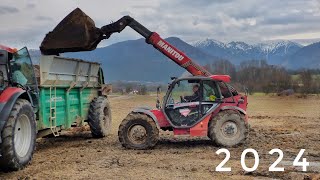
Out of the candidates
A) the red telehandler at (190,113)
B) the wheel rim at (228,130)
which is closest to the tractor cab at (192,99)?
the red telehandler at (190,113)

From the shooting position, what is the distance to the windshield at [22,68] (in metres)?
9.73

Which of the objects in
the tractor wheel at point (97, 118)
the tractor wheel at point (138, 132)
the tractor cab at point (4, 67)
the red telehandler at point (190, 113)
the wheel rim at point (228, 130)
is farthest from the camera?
the tractor wheel at point (97, 118)

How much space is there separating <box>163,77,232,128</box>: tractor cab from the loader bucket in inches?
106

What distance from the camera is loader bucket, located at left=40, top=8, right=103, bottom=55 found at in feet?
42.9

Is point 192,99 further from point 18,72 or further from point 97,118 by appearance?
point 18,72

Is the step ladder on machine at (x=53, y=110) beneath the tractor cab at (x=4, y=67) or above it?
beneath

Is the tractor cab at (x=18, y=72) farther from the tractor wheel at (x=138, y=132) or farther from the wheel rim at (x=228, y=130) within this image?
the wheel rim at (x=228, y=130)

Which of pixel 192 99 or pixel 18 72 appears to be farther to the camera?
pixel 192 99

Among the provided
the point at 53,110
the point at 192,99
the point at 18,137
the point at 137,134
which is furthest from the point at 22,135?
the point at 192,99

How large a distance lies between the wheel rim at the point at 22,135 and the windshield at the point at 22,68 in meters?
0.91

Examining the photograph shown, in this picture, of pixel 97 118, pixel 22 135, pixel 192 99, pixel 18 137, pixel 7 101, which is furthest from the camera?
pixel 97 118

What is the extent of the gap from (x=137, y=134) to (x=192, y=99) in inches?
61.8

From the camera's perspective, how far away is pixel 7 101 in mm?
8453

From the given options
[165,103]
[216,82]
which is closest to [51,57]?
[165,103]
